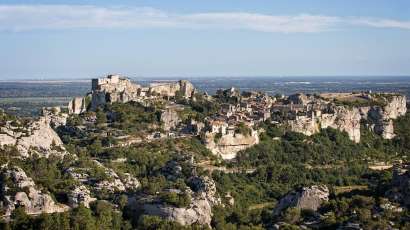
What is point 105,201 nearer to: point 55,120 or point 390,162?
point 55,120

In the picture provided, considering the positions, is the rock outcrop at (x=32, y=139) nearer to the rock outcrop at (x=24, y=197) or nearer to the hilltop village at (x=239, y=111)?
the rock outcrop at (x=24, y=197)

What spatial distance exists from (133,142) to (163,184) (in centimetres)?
1464

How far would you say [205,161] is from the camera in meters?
75.2

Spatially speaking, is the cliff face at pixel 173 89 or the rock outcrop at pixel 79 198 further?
the cliff face at pixel 173 89

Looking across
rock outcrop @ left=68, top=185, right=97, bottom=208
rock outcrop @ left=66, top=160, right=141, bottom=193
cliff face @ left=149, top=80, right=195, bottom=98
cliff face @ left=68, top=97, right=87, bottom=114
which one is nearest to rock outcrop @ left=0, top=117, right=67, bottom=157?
rock outcrop @ left=66, top=160, right=141, bottom=193

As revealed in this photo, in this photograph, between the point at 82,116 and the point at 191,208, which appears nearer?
the point at 191,208

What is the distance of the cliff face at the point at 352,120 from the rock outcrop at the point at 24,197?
4061cm

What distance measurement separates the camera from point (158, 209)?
53938mm

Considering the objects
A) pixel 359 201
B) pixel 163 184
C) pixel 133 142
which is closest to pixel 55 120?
pixel 133 142

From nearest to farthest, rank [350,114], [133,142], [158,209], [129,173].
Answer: [158,209] → [129,173] → [133,142] → [350,114]

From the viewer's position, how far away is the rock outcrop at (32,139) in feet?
204

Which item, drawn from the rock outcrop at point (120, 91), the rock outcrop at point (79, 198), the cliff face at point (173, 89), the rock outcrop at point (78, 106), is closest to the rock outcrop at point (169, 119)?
the rock outcrop at point (120, 91)

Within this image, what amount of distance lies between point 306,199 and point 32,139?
23465mm

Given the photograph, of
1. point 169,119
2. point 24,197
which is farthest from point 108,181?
point 169,119
